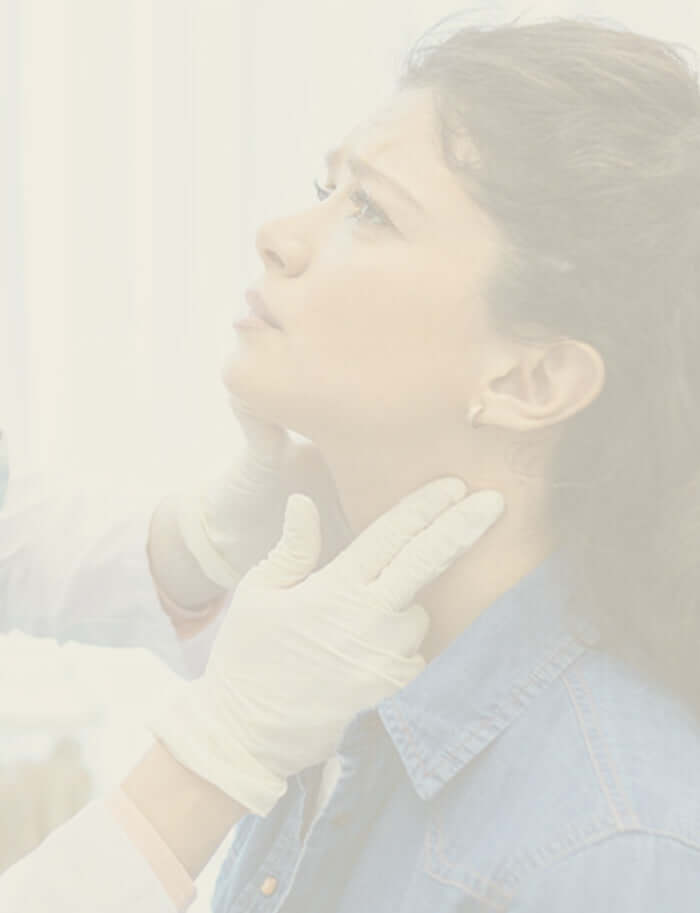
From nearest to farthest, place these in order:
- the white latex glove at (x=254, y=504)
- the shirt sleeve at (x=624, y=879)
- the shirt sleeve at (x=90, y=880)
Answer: the shirt sleeve at (x=624, y=879)
the shirt sleeve at (x=90, y=880)
the white latex glove at (x=254, y=504)

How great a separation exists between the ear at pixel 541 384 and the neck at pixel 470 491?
0.04 metres

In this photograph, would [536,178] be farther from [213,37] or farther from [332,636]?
[213,37]

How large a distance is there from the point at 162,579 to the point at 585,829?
481mm

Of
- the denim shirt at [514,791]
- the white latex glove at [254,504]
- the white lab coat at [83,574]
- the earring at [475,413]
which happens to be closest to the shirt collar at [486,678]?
the denim shirt at [514,791]

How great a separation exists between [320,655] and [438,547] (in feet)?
0.33

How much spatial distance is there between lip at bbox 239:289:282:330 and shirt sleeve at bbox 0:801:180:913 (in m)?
0.32

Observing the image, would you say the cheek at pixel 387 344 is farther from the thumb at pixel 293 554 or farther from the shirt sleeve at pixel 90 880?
A: the shirt sleeve at pixel 90 880

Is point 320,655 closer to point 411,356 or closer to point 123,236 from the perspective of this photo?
point 411,356

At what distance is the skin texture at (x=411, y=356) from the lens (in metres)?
0.64

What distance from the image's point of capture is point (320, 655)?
2.18ft

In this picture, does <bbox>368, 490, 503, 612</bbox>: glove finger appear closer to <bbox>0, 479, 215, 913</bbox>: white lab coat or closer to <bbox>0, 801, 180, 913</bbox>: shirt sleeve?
<bbox>0, 801, 180, 913</bbox>: shirt sleeve

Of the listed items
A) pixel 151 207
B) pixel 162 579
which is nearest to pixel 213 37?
pixel 151 207

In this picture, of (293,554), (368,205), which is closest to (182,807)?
(293,554)

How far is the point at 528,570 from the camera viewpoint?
684 millimetres
